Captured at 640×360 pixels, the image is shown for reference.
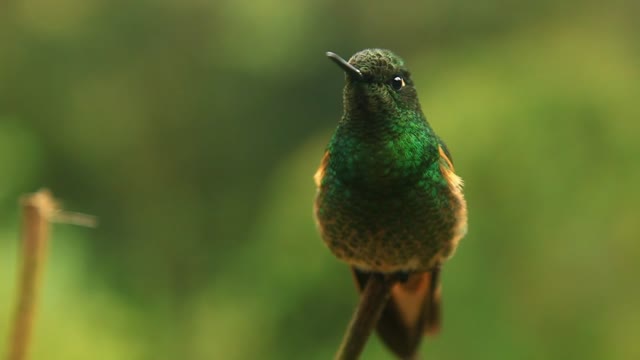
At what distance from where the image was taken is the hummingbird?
30.8 inches

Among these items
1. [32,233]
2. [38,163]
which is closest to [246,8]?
[38,163]

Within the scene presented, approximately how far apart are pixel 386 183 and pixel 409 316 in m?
0.33

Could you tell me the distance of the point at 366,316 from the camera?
818mm

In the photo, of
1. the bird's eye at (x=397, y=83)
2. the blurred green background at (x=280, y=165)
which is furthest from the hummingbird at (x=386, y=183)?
→ the blurred green background at (x=280, y=165)

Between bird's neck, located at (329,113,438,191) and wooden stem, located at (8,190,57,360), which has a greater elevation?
bird's neck, located at (329,113,438,191)

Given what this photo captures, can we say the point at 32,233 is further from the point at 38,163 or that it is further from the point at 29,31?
the point at 29,31

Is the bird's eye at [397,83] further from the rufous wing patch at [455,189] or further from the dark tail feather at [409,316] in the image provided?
the dark tail feather at [409,316]

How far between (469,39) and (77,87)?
1.45 m

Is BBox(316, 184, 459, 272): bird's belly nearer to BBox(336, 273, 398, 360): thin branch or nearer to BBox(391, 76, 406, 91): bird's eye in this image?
BBox(336, 273, 398, 360): thin branch

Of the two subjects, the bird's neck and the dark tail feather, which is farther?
the dark tail feather

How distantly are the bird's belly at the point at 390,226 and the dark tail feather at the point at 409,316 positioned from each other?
139mm

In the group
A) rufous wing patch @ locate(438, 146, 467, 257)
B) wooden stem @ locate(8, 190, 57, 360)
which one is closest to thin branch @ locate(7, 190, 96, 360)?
wooden stem @ locate(8, 190, 57, 360)

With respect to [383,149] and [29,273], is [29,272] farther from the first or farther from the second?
[383,149]

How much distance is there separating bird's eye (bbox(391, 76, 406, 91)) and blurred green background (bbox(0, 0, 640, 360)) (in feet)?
3.16
